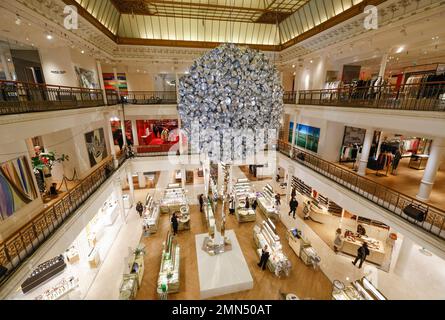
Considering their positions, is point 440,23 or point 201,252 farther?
point 201,252

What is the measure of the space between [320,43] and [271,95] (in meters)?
7.83

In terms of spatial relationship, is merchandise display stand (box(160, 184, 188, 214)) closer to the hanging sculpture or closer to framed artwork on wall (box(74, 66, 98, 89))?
framed artwork on wall (box(74, 66, 98, 89))

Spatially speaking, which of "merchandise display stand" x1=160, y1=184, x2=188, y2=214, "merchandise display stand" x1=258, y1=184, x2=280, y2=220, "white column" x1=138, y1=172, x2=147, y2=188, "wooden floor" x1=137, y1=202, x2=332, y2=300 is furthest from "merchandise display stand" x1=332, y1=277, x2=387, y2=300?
"white column" x1=138, y1=172, x2=147, y2=188

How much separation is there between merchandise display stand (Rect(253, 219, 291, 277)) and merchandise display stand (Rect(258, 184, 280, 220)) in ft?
4.48

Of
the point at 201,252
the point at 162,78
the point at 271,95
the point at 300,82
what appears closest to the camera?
the point at 271,95

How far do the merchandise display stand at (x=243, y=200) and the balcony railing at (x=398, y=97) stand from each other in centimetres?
643

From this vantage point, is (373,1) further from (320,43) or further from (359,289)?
(359,289)

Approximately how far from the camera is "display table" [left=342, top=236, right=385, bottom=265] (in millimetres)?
7828

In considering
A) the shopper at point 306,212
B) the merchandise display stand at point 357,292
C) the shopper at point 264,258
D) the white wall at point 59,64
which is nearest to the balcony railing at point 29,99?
the white wall at point 59,64

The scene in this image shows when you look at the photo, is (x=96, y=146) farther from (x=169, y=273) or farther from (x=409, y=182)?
(x=409, y=182)

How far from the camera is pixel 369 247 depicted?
8.07 m

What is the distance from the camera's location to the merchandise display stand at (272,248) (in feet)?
23.5
